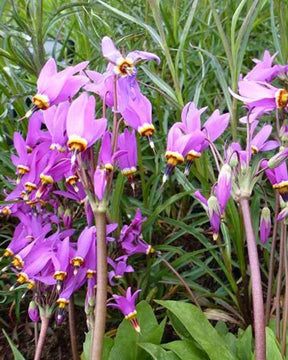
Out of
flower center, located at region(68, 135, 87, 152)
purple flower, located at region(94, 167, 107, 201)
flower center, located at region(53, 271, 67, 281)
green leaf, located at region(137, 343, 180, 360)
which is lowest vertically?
green leaf, located at region(137, 343, 180, 360)

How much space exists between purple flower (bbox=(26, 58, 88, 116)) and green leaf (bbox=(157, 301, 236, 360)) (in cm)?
43

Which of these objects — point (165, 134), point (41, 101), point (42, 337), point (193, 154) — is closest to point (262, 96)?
point (193, 154)

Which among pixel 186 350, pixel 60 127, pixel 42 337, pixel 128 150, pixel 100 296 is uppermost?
pixel 60 127

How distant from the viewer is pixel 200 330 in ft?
3.48

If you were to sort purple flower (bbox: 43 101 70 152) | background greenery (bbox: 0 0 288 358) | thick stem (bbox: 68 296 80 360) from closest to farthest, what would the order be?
purple flower (bbox: 43 101 70 152) < thick stem (bbox: 68 296 80 360) < background greenery (bbox: 0 0 288 358)

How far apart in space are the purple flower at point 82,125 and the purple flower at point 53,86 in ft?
0.18

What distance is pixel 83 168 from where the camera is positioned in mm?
924

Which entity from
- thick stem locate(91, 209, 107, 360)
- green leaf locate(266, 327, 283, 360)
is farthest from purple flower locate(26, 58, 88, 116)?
green leaf locate(266, 327, 283, 360)

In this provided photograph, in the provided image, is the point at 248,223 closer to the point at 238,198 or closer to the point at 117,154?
the point at 238,198

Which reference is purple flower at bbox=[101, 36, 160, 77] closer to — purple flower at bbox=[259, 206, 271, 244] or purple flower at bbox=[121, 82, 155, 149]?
purple flower at bbox=[121, 82, 155, 149]

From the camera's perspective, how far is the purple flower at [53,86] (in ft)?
3.07

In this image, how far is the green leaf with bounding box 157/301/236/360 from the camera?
1035 mm

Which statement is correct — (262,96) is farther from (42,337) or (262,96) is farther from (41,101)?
(42,337)

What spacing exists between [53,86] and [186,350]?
586 mm
